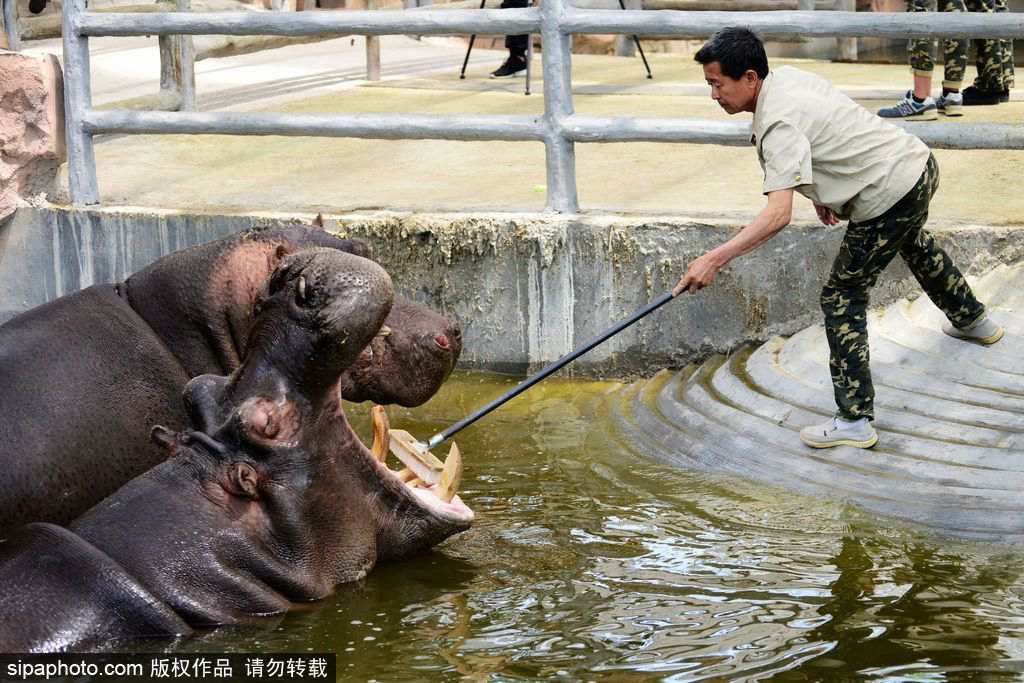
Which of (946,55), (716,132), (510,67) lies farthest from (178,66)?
(946,55)

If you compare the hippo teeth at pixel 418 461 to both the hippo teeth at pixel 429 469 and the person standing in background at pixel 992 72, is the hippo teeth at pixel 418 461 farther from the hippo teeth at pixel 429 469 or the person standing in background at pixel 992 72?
the person standing in background at pixel 992 72

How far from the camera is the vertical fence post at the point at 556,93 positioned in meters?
6.33

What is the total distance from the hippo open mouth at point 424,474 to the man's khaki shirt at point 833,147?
1.38m

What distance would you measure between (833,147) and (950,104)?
12.1ft

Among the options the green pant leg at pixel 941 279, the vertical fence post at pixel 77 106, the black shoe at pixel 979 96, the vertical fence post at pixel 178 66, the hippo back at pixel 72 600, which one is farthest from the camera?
the vertical fence post at pixel 178 66

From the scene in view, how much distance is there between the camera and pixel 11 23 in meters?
8.95

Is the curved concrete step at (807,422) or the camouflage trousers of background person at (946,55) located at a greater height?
the camouflage trousers of background person at (946,55)

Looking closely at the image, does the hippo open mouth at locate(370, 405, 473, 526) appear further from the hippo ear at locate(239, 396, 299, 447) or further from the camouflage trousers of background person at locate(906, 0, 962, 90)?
the camouflage trousers of background person at locate(906, 0, 962, 90)

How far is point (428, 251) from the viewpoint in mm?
6559

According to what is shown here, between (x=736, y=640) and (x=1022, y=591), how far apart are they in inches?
32.0

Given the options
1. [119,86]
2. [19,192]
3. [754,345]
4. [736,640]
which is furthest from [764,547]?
[119,86]

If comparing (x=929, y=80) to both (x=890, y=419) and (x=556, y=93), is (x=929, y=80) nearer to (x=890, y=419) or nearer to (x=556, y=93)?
(x=556, y=93)

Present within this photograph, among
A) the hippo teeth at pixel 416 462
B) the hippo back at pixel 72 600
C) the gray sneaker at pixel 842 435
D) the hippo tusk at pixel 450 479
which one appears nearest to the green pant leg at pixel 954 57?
the gray sneaker at pixel 842 435

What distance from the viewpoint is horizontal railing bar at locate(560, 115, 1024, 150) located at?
5816 millimetres
